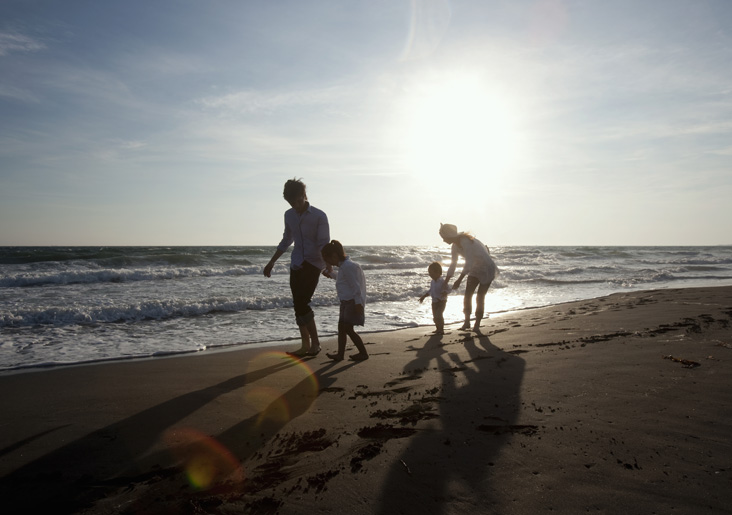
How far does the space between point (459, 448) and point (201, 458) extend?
137cm

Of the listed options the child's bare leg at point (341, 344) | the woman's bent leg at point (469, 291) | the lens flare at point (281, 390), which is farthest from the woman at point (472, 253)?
the lens flare at point (281, 390)

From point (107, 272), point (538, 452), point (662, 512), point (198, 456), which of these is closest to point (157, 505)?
point (198, 456)

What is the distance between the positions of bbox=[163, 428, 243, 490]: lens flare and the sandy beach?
0.04 feet

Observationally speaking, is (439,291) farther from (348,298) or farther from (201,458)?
(201,458)

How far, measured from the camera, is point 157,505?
2008 millimetres

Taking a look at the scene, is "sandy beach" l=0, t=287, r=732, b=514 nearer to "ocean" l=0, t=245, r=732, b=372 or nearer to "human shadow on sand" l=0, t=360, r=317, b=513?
"human shadow on sand" l=0, t=360, r=317, b=513

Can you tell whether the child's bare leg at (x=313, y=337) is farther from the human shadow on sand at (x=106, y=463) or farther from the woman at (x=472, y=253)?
the woman at (x=472, y=253)

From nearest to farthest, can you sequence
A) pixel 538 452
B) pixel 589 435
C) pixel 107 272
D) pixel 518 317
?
pixel 538 452 → pixel 589 435 → pixel 518 317 → pixel 107 272

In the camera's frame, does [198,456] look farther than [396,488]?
Yes

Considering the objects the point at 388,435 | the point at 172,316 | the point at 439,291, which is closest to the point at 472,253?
the point at 439,291

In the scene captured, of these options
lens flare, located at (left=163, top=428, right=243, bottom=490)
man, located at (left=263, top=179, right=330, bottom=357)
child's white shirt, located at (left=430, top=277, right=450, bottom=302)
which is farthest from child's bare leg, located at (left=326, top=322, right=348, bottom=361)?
lens flare, located at (left=163, top=428, right=243, bottom=490)

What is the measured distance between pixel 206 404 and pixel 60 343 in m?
4.36

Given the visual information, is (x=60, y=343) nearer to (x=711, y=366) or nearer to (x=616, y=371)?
(x=616, y=371)

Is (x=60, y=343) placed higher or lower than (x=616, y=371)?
lower
